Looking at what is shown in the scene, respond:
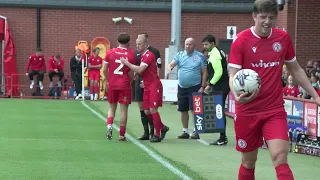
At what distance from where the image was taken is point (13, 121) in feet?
55.6

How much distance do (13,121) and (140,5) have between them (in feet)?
44.2

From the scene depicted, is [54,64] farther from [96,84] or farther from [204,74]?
[204,74]

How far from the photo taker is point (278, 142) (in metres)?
6.68

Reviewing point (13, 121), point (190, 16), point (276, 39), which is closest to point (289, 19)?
point (190, 16)

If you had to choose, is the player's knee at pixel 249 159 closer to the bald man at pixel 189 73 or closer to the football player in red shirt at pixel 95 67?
the bald man at pixel 189 73

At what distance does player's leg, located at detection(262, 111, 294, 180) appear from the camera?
6.54 meters

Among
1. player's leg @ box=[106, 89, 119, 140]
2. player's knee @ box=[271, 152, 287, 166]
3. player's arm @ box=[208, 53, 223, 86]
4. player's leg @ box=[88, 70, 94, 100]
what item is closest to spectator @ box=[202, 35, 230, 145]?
player's arm @ box=[208, 53, 223, 86]

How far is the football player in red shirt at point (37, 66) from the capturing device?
27594 millimetres

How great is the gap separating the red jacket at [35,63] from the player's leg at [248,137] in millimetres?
21200

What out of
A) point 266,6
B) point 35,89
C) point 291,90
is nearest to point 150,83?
point 291,90

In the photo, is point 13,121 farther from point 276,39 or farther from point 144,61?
point 276,39

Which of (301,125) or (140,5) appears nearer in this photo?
(301,125)

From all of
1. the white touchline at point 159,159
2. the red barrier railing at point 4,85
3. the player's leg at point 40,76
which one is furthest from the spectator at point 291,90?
the red barrier railing at point 4,85

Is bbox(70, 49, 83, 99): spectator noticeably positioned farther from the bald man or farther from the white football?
the white football
